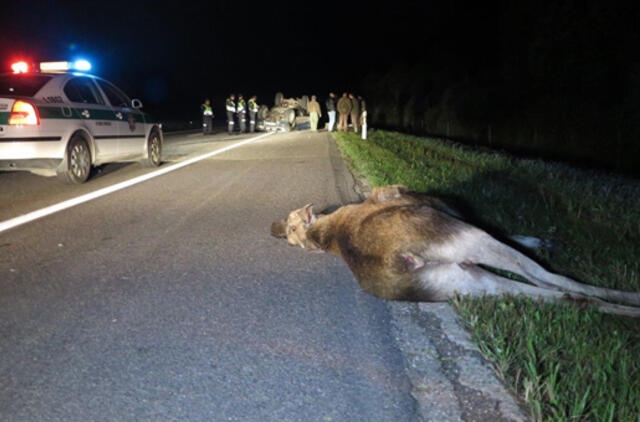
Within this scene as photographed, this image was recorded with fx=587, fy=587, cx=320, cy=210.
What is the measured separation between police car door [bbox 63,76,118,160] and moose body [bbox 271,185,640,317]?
7.43m

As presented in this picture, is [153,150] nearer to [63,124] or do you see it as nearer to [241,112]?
[63,124]

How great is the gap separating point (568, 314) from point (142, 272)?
3.08 m

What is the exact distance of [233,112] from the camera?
2881 cm

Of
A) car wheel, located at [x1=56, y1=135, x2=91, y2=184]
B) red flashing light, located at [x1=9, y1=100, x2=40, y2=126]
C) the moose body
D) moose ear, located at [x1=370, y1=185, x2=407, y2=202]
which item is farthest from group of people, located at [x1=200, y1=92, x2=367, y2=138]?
the moose body

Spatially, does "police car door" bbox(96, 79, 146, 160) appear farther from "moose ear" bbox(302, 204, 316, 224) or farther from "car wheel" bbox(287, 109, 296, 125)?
"car wheel" bbox(287, 109, 296, 125)

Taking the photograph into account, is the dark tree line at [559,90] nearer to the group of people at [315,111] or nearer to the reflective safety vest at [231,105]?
the group of people at [315,111]

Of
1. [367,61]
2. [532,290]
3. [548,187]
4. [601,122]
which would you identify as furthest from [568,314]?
[367,61]

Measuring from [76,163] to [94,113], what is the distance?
3.35ft

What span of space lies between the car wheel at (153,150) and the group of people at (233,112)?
48.3 ft

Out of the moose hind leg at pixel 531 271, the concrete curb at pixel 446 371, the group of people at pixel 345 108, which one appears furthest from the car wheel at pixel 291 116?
the moose hind leg at pixel 531 271

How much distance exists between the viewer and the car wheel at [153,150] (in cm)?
1227

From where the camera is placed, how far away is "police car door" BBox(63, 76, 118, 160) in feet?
32.0

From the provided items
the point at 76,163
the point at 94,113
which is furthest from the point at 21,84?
the point at 76,163

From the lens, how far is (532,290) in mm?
3121
